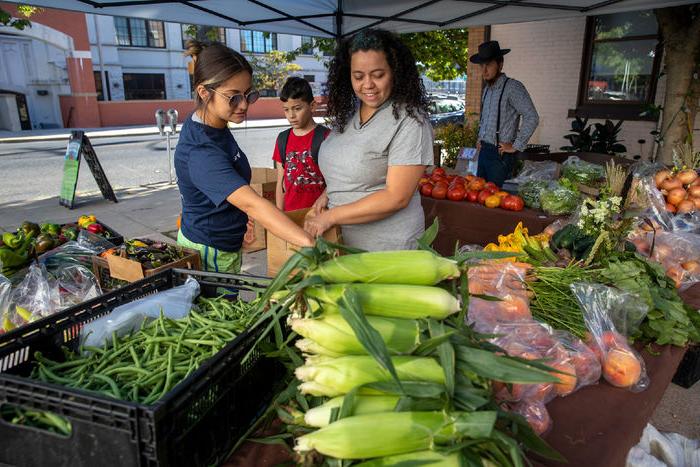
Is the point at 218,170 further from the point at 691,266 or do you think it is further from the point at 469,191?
the point at 469,191

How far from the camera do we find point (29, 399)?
1.14 m

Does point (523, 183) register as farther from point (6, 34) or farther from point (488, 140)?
point (6, 34)

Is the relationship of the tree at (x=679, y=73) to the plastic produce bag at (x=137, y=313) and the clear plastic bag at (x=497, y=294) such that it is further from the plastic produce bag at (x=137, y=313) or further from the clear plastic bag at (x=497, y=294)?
the plastic produce bag at (x=137, y=313)

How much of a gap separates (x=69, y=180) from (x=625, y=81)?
10471 millimetres

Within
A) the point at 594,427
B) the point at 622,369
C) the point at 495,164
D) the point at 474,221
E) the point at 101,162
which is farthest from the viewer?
the point at 101,162

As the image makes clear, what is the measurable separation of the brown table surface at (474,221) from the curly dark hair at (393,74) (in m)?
2.34

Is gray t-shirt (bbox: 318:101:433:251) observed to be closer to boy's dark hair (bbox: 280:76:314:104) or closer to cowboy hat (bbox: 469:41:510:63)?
boy's dark hair (bbox: 280:76:314:104)

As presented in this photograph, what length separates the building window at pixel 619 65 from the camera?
863 centimetres

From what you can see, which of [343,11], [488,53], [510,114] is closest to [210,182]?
[488,53]

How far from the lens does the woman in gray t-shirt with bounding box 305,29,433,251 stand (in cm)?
226

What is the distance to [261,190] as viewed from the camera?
518 cm

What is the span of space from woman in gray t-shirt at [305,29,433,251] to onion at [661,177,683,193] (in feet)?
8.81

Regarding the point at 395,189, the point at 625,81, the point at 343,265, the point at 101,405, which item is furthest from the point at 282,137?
the point at 625,81

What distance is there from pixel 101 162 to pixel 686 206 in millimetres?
13951
